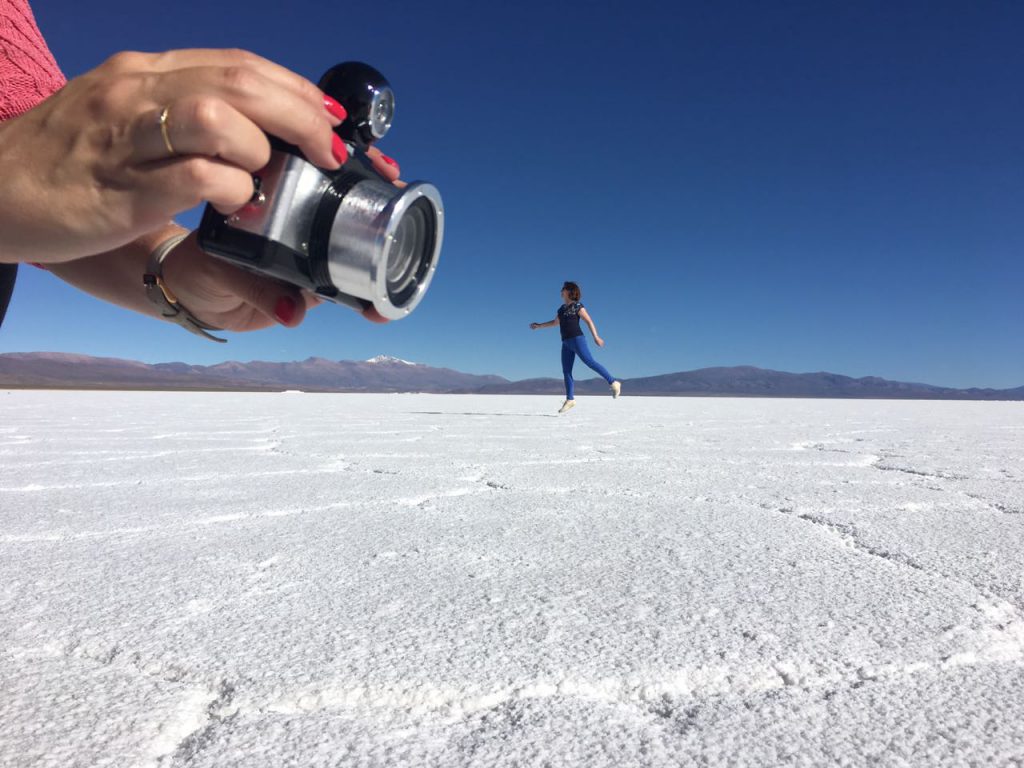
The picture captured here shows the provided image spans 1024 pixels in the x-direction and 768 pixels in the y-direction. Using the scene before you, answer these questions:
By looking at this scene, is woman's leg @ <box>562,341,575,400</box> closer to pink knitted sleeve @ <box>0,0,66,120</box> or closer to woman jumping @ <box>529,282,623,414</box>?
woman jumping @ <box>529,282,623,414</box>

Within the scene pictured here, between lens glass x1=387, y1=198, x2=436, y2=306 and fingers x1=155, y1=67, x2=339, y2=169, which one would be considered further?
lens glass x1=387, y1=198, x2=436, y2=306

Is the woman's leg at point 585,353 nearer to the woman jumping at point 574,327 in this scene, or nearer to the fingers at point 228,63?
the woman jumping at point 574,327

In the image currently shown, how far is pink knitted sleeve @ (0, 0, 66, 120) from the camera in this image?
2.54 feet

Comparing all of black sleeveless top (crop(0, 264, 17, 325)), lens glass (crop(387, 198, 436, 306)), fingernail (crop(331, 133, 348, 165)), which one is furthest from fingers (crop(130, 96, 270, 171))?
black sleeveless top (crop(0, 264, 17, 325))

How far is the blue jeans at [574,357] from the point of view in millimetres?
5777

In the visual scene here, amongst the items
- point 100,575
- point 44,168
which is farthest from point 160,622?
point 44,168

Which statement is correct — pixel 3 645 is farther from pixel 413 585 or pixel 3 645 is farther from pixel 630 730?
pixel 630 730

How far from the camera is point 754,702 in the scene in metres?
0.55

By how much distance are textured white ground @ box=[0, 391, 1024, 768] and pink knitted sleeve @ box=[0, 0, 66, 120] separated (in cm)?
63

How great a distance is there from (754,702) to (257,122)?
68cm

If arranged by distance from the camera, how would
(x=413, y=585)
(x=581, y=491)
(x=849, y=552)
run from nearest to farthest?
(x=413, y=585)
(x=849, y=552)
(x=581, y=491)

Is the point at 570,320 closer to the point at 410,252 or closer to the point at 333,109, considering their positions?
the point at 410,252

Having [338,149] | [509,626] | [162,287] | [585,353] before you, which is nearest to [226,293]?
[162,287]

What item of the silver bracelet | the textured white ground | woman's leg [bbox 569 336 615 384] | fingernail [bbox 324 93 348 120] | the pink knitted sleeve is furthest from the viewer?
woman's leg [bbox 569 336 615 384]
